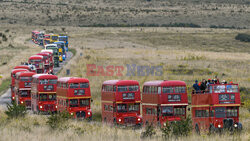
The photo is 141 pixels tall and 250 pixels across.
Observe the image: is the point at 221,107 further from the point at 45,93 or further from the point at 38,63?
the point at 38,63

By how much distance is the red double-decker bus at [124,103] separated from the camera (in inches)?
1512

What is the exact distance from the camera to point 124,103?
38562mm

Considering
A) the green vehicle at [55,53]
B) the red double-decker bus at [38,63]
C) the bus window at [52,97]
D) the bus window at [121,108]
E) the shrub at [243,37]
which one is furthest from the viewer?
the shrub at [243,37]

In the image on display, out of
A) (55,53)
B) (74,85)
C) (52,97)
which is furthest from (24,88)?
(55,53)

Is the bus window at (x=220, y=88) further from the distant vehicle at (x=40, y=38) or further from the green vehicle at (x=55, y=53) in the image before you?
the distant vehicle at (x=40, y=38)

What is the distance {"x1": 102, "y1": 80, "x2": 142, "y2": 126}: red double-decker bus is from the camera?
38.4 meters

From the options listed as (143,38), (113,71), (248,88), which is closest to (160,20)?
(143,38)

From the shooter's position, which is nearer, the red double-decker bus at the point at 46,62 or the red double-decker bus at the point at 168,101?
the red double-decker bus at the point at 168,101

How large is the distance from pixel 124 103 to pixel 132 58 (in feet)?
204

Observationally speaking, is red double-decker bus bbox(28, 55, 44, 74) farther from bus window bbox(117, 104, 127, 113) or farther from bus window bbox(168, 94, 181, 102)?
bus window bbox(168, 94, 181, 102)

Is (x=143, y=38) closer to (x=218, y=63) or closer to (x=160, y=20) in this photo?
(x=160, y=20)

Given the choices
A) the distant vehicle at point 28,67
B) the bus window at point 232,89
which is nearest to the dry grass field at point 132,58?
the bus window at point 232,89

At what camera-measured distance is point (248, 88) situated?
55594 millimetres

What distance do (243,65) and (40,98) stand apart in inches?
1855
